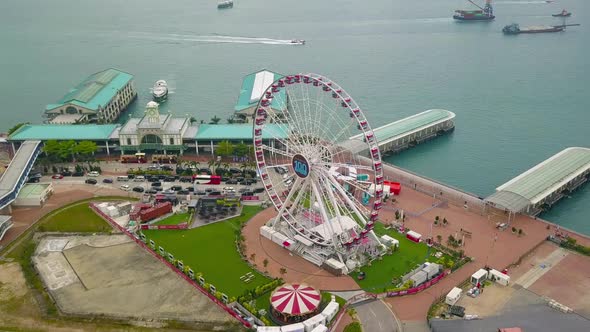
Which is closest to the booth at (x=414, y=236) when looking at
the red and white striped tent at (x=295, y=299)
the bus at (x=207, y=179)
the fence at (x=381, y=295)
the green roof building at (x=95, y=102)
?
the fence at (x=381, y=295)

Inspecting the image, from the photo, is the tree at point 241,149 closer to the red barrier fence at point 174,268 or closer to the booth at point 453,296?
the red barrier fence at point 174,268

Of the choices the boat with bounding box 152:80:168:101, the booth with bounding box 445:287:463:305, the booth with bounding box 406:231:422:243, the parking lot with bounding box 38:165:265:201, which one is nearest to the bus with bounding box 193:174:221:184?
the parking lot with bounding box 38:165:265:201

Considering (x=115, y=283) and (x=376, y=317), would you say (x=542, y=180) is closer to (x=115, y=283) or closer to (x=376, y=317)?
(x=376, y=317)

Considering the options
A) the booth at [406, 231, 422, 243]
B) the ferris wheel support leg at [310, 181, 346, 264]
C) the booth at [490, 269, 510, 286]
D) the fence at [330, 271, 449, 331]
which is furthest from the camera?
the booth at [406, 231, 422, 243]

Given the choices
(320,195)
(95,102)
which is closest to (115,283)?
(320,195)

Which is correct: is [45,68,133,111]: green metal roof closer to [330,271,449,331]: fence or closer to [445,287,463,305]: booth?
[330,271,449,331]: fence
